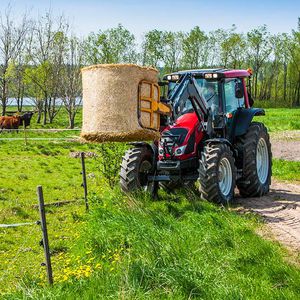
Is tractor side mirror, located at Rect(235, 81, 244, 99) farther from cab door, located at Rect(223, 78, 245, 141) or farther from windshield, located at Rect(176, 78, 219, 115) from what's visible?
windshield, located at Rect(176, 78, 219, 115)

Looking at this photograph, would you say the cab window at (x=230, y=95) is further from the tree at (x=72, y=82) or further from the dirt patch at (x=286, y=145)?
the tree at (x=72, y=82)

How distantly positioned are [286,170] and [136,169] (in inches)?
248

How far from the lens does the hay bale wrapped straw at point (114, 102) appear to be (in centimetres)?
577

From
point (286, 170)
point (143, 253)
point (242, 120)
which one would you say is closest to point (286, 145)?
point (286, 170)

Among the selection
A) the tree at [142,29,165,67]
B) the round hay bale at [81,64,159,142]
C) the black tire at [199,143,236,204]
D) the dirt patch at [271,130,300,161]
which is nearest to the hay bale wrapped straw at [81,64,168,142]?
the round hay bale at [81,64,159,142]

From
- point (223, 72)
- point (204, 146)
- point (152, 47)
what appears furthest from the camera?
point (152, 47)

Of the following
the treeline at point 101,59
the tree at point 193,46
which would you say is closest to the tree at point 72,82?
the treeline at point 101,59

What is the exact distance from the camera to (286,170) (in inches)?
580

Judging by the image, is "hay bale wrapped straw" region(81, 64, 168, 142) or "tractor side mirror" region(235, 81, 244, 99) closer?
"hay bale wrapped straw" region(81, 64, 168, 142)

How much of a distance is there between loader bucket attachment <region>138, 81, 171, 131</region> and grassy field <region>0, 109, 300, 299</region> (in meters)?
1.42

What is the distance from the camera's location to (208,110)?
33.4 ft

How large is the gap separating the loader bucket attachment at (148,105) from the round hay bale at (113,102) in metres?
0.07

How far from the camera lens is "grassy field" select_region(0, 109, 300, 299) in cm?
521

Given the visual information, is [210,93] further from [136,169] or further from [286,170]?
[286,170]
